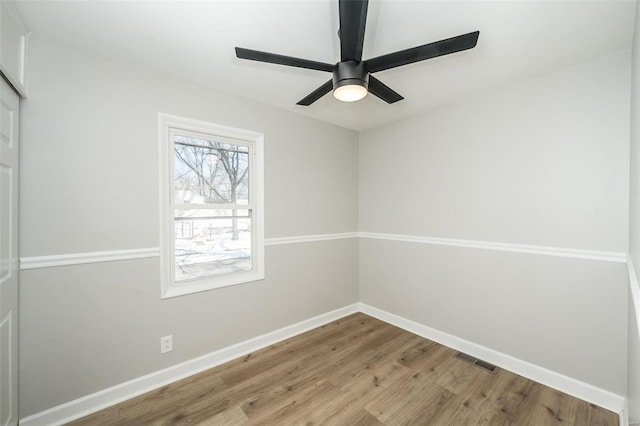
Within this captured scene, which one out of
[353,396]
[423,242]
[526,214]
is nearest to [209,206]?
[353,396]

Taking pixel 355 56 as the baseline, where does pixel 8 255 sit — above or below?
below

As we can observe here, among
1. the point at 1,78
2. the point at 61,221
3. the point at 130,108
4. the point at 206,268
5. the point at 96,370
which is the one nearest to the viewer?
the point at 1,78

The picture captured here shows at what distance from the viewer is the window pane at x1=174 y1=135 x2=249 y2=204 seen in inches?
90.6

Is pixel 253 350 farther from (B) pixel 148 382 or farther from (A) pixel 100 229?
(A) pixel 100 229

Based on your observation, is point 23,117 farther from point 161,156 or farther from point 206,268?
point 206,268

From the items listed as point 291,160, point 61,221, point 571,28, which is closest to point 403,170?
point 291,160

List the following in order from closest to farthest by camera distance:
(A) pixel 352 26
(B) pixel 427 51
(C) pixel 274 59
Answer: (A) pixel 352 26
(B) pixel 427 51
(C) pixel 274 59

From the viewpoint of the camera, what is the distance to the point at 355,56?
58.6 inches

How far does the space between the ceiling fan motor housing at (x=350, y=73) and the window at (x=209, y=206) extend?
133 cm

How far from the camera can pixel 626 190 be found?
5.83ft

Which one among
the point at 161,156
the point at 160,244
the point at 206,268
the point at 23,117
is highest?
the point at 23,117

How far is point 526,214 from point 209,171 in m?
2.79

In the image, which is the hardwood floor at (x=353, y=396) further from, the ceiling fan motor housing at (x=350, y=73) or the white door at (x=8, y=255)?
the ceiling fan motor housing at (x=350, y=73)

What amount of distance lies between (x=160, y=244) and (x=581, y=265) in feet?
10.5
